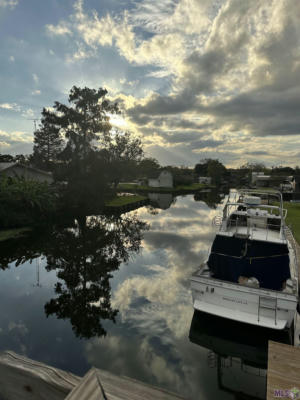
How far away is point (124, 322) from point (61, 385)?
8.68 meters

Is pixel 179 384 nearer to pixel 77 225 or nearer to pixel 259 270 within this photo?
pixel 259 270

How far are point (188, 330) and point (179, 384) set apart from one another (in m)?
2.33

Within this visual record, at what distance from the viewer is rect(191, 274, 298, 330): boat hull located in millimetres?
7516

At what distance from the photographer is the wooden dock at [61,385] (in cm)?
129

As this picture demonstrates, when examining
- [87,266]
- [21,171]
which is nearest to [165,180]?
[21,171]

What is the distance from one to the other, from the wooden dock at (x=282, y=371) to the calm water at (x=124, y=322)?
533cm

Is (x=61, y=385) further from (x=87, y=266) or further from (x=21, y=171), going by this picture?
(x=21, y=171)

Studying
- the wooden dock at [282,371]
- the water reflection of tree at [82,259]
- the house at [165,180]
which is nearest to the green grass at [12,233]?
the water reflection of tree at [82,259]

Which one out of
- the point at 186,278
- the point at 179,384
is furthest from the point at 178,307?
the point at 179,384

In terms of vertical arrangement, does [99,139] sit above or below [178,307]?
above

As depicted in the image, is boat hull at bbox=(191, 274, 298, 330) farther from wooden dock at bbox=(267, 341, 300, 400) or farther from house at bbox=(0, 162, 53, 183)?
house at bbox=(0, 162, 53, 183)

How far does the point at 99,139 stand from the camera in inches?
1906

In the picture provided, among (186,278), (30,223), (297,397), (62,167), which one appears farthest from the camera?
(62,167)

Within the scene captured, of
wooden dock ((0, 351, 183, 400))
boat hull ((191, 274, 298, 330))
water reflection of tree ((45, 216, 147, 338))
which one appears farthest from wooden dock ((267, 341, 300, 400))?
water reflection of tree ((45, 216, 147, 338))
